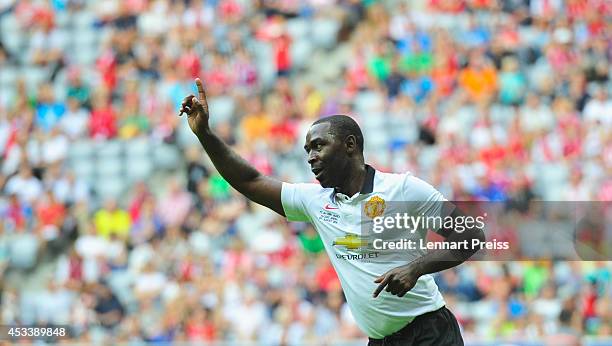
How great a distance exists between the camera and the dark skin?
534 centimetres

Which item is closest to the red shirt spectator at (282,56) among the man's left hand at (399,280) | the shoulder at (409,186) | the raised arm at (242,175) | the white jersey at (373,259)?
the raised arm at (242,175)

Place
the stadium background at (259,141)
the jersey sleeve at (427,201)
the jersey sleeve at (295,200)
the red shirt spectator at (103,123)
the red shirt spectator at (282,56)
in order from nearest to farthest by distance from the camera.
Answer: the jersey sleeve at (427,201) → the jersey sleeve at (295,200) → the stadium background at (259,141) → the red shirt spectator at (103,123) → the red shirt spectator at (282,56)

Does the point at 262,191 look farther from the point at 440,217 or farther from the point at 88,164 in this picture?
the point at 88,164

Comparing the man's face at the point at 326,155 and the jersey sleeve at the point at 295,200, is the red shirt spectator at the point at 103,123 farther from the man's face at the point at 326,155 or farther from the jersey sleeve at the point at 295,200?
the man's face at the point at 326,155

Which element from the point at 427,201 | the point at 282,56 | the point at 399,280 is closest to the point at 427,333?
the point at 399,280

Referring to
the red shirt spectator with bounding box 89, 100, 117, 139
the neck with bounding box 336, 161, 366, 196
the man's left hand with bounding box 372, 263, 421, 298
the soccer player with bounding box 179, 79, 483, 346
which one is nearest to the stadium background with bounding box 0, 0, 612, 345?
the red shirt spectator with bounding box 89, 100, 117, 139

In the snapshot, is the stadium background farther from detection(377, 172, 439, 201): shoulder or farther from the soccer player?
detection(377, 172, 439, 201): shoulder

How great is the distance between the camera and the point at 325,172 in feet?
19.1

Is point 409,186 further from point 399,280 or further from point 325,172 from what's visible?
point 399,280

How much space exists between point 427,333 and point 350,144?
1101mm

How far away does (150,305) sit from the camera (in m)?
13.4

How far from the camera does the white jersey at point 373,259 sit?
5.71 meters

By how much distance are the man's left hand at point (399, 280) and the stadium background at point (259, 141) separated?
5.89 metres

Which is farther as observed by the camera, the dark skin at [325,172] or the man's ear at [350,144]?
the man's ear at [350,144]
